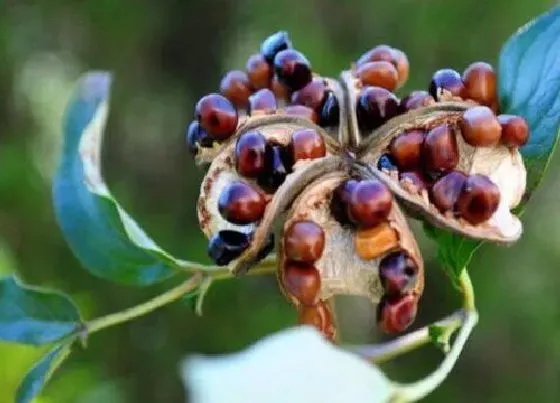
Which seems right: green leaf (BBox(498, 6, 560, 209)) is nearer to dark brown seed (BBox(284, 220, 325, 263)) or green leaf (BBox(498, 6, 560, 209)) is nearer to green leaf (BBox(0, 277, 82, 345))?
dark brown seed (BBox(284, 220, 325, 263))

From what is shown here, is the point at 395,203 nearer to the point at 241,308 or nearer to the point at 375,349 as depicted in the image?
the point at 375,349

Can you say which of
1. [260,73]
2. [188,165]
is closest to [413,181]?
[260,73]

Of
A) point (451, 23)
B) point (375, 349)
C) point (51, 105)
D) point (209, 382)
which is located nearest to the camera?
point (209, 382)

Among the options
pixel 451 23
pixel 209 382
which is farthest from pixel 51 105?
pixel 209 382

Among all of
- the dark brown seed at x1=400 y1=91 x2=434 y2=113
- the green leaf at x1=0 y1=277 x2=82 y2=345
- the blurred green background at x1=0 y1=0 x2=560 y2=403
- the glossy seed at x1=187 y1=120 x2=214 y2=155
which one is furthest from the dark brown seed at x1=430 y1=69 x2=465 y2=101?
the blurred green background at x1=0 y1=0 x2=560 y2=403

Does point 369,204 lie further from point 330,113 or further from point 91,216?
point 91,216

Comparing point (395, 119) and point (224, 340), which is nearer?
point (395, 119)
